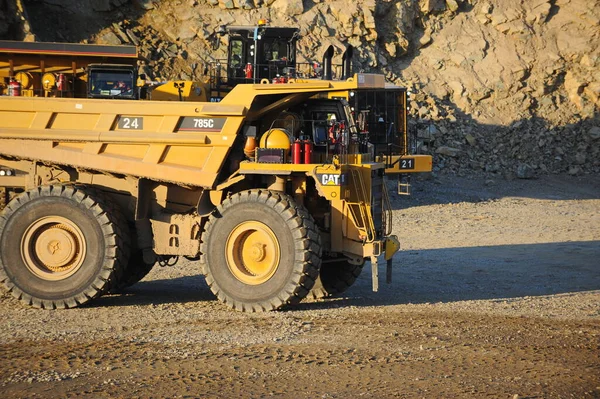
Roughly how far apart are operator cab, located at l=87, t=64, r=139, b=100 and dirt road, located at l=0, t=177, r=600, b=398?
283cm

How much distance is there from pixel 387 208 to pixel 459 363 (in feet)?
12.5

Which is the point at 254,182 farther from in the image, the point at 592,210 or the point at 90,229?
the point at 592,210

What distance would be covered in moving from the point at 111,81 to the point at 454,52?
20.8 metres

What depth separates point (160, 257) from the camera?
12.2 meters

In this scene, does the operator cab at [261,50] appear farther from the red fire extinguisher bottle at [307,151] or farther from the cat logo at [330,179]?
the cat logo at [330,179]

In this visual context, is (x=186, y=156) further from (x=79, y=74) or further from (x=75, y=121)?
(x=79, y=74)

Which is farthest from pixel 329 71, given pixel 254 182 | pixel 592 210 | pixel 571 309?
pixel 592 210

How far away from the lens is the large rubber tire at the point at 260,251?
36.2 ft

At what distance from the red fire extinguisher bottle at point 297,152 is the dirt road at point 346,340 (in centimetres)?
184

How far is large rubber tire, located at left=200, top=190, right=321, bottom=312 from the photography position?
11031mm

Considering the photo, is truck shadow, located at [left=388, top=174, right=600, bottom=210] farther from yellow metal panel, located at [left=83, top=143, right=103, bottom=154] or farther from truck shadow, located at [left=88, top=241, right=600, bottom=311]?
yellow metal panel, located at [left=83, top=143, right=103, bottom=154]

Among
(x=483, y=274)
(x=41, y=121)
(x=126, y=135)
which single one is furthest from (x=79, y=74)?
(x=483, y=274)

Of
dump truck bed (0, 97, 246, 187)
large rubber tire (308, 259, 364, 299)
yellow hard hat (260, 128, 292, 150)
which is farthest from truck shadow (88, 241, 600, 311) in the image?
yellow hard hat (260, 128, 292, 150)

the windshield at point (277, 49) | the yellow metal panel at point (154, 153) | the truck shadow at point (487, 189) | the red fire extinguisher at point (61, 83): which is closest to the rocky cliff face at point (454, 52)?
the truck shadow at point (487, 189)
